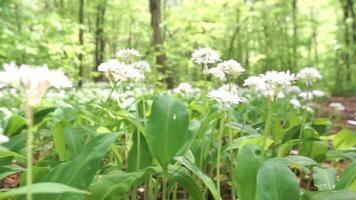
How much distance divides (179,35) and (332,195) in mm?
11424

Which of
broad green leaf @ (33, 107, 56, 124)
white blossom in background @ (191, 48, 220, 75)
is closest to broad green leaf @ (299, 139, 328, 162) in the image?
white blossom in background @ (191, 48, 220, 75)

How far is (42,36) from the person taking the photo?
6.82 m

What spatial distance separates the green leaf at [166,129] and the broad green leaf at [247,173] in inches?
Result: 9.1

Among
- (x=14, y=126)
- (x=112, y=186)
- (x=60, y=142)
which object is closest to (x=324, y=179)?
(x=112, y=186)

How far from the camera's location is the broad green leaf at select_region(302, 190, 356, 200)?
3.79 feet

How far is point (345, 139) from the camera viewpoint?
7.96 ft

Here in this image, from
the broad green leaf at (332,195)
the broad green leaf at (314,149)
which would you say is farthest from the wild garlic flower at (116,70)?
the broad green leaf at (314,149)

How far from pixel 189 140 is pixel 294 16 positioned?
1582 cm

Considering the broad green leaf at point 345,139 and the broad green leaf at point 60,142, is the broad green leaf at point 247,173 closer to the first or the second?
the broad green leaf at point 60,142

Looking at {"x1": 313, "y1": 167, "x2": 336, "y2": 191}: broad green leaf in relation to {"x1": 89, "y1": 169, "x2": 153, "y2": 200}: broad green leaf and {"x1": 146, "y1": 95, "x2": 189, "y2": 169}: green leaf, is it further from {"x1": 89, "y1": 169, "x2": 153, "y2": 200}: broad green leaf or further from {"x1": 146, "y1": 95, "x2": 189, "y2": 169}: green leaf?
{"x1": 89, "y1": 169, "x2": 153, "y2": 200}: broad green leaf

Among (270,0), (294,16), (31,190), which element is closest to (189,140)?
(31,190)

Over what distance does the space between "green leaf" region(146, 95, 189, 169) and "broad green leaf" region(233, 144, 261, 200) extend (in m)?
0.23

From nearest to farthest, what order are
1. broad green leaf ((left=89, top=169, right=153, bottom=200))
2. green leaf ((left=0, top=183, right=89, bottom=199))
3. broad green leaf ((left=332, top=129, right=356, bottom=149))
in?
1. green leaf ((left=0, top=183, right=89, bottom=199))
2. broad green leaf ((left=89, top=169, right=153, bottom=200))
3. broad green leaf ((left=332, top=129, right=356, bottom=149))

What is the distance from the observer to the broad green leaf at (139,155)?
1.64m
